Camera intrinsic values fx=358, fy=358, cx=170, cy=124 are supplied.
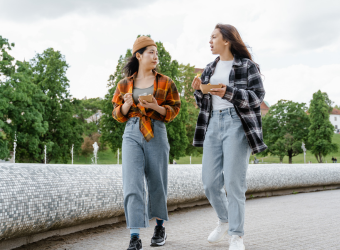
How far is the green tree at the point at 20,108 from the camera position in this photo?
2467 centimetres

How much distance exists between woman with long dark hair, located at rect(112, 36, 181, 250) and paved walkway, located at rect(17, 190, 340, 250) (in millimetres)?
420

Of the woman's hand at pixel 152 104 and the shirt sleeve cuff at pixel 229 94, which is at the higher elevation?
the shirt sleeve cuff at pixel 229 94

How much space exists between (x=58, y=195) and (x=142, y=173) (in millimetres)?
977

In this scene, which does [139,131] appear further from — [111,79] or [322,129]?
[322,129]

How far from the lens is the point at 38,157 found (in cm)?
2802

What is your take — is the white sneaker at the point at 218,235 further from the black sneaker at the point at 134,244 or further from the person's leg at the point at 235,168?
the black sneaker at the point at 134,244

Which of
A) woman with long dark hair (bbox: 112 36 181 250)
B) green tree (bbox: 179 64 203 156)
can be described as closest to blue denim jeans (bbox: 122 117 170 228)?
woman with long dark hair (bbox: 112 36 181 250)

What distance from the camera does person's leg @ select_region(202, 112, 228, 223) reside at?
3553 mm

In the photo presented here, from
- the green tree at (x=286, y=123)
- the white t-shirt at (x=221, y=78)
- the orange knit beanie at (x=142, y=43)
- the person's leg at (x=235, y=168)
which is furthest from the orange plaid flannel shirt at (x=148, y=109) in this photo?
the green tree at (x=286, y=123)

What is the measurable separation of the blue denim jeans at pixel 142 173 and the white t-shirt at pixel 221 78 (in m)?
0.62

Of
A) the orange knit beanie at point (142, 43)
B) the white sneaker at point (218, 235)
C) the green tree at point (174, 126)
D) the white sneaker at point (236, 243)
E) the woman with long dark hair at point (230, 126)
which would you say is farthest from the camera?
the green tree at point (174, 126)

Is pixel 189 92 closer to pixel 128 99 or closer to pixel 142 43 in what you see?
pixel 142 43

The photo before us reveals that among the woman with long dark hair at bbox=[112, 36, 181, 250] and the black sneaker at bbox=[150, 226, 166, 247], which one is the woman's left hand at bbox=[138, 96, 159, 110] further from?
the black sneaker at bbox=[150, 226, 166, 247]

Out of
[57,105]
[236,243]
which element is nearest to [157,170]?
[236,243]
